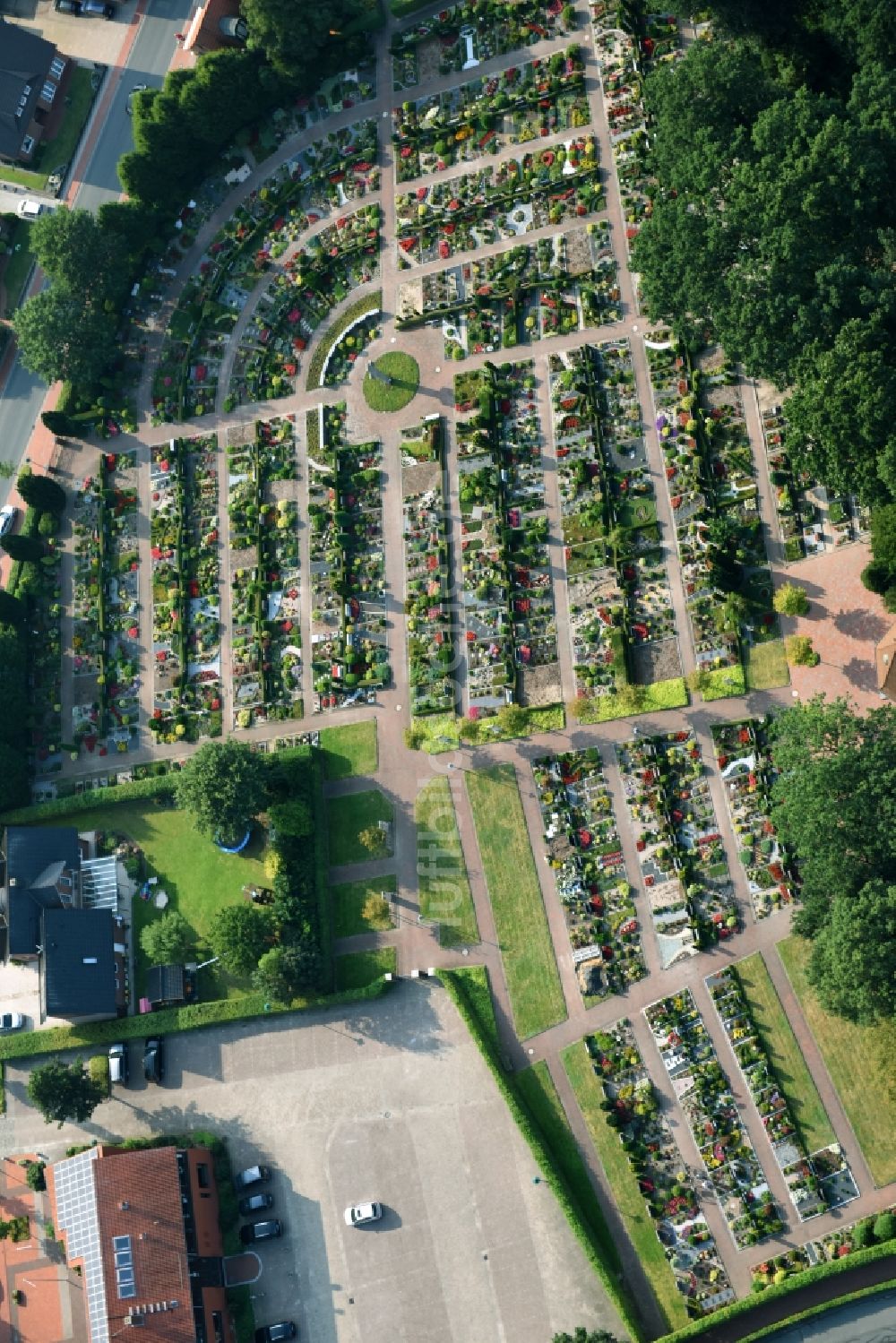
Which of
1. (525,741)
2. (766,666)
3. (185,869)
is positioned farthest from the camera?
(185,869)

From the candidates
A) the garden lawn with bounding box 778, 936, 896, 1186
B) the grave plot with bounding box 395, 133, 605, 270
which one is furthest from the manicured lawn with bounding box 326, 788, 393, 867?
the grave plot with bounding box 395, 133, 605, 270


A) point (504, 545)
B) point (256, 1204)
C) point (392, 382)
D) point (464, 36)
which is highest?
point (464, 36)

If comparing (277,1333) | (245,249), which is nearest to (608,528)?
(245,249)

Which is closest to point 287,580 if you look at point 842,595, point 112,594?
point 112,594

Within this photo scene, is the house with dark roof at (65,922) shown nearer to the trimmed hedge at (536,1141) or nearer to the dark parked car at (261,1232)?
the dark parked car at (261,1232)

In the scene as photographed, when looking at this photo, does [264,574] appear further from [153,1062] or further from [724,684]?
[153,1062]
